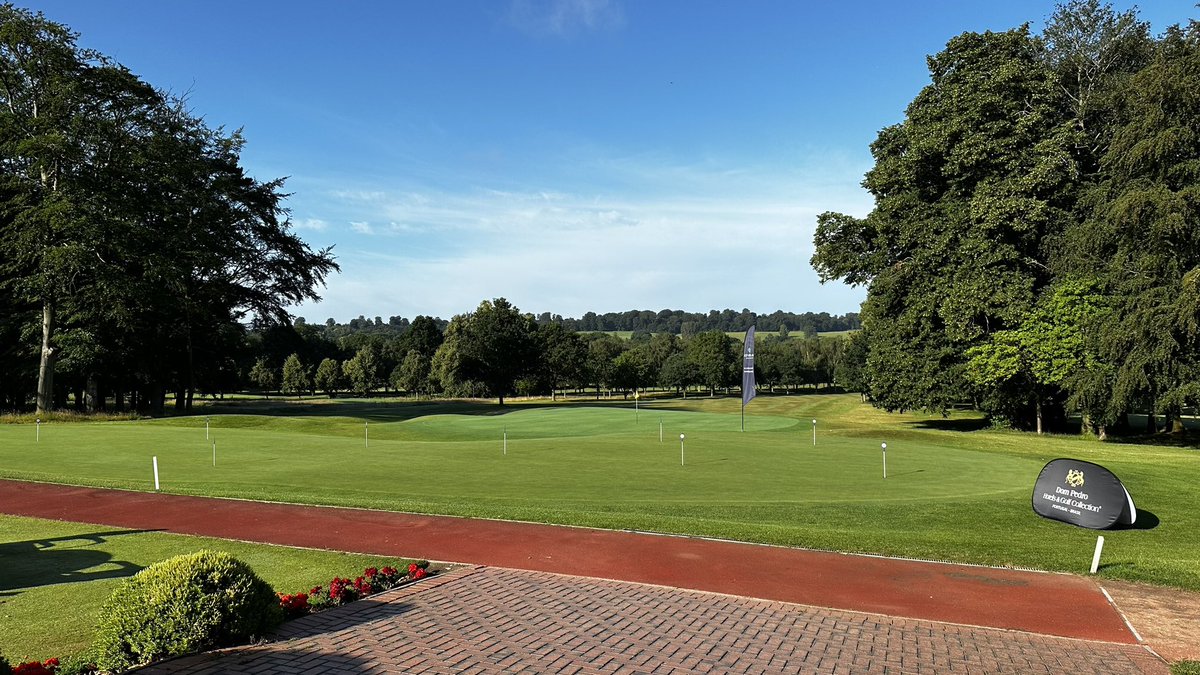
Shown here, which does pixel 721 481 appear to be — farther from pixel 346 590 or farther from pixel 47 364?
pixel 47 364

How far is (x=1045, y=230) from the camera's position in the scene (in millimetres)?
35969

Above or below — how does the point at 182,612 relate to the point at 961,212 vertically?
below

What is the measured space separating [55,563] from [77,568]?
67 centimetres

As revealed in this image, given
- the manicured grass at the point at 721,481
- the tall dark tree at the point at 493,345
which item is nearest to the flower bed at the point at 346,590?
the manicured grass at the point at 721,481

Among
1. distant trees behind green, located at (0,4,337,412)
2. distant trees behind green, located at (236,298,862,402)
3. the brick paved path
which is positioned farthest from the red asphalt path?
distant trees behind green, located at (236,298,862,402)

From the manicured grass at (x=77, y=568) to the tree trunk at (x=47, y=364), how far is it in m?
37.8

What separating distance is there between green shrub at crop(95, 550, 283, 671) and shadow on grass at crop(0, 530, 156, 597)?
3.48m

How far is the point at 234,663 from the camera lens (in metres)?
6.41

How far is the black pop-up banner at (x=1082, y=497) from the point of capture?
1360 cm

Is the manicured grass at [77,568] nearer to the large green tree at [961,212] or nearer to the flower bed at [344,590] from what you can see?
the flower bed at [344,590]

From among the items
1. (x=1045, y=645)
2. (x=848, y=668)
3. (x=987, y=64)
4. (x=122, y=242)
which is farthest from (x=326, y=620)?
(x=122, y=242)

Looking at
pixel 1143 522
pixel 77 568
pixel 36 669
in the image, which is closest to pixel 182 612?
pixel 36 669

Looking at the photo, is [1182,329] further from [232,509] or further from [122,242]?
[122,242]

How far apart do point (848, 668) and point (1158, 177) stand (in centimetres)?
3547
